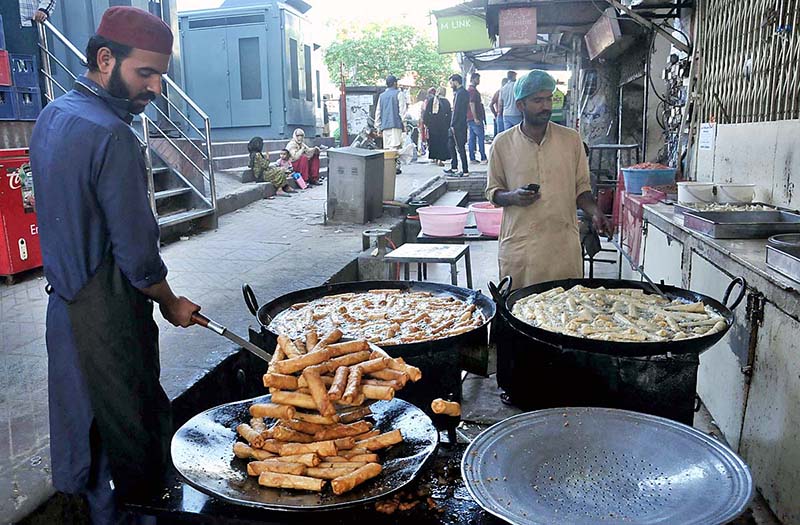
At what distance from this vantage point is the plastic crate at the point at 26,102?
698cm

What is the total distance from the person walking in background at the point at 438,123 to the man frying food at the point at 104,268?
A: 14.0 metres

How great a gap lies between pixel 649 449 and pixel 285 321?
1.96 m

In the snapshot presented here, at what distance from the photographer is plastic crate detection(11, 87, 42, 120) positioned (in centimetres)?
698

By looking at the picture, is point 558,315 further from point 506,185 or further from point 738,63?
point 738,63

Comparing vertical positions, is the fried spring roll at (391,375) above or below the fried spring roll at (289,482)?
above

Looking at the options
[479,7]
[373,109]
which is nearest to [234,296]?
[479,7]

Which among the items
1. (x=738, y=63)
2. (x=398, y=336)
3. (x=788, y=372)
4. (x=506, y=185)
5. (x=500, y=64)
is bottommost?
(x=788, y=372)

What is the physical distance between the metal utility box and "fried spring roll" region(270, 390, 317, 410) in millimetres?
7750

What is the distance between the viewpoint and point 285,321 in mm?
3301

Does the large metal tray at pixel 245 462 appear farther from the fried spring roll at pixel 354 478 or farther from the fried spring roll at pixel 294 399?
the fried spring roll at pixel 294 399

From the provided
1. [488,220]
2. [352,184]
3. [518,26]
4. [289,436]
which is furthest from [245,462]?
[518,26]

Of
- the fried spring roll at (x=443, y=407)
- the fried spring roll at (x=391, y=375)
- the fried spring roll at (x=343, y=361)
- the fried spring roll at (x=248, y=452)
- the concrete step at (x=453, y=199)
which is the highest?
the fried spring roll at (x=343, y=361)

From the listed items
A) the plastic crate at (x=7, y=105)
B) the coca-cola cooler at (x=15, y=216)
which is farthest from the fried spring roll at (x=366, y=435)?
the plastic crate at (x=7, y=105)

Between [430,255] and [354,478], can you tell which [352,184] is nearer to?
[430,255]
